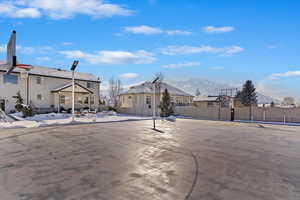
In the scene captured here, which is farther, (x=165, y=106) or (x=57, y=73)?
(x=57, y=73)

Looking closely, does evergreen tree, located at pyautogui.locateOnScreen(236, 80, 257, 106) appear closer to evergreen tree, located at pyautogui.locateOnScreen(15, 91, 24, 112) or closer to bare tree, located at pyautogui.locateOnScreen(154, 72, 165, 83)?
bare tree, located at pyautogui.locateOnScreen(154, 72, 165, 83)

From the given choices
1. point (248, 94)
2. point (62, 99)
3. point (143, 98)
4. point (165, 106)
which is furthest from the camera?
point (248, 94)

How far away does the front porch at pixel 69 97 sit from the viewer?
2719 centimetres

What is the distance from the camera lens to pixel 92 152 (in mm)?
6543

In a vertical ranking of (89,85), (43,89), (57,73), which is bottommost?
(43,89)

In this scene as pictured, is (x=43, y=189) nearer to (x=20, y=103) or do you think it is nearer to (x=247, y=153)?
(x=247, y=153)

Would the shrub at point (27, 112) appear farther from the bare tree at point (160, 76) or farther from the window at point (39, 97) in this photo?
the bare tree at point (160, 76)

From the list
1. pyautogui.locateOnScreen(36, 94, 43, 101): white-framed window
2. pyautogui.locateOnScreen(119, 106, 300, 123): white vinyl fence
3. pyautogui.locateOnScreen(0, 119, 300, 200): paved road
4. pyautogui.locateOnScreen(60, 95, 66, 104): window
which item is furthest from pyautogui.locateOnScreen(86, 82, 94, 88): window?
pyautogui.locateOnScreen(0, 119, 300, 200): paved road

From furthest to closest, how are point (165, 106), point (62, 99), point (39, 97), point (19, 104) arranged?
1. point (62, 99)
2. point (165, 106)
3. point (39, 97)
4. point (19, 104)

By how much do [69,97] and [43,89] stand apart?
3628mm

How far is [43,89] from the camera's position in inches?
1067

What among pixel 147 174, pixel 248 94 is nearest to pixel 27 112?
pixel 147 174

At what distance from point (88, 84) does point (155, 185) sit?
30.9 m

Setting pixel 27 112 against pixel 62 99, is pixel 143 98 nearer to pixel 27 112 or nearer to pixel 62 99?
pixel 62 99
